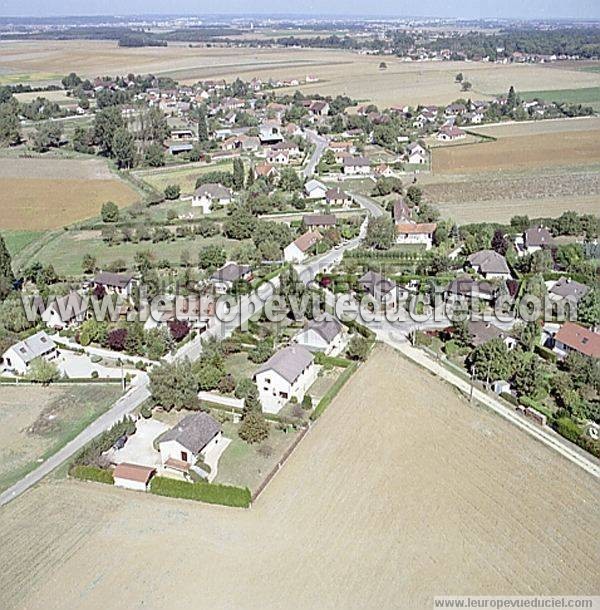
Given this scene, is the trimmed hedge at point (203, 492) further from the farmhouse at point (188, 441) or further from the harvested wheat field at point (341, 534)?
the farmhouse at point (188, 441)

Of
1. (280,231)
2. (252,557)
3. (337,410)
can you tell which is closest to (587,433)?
(337,410)

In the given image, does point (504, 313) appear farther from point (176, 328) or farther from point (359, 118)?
point (359, 118)

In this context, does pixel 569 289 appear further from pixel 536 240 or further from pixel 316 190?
pixel 316 190

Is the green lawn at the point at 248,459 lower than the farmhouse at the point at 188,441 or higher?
lower

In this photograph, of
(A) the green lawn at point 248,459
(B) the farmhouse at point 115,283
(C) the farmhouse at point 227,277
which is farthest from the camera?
(C) the farmhouse at point 227,277

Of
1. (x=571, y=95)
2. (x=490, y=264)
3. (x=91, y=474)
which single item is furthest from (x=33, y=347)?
(x=571, y=95)

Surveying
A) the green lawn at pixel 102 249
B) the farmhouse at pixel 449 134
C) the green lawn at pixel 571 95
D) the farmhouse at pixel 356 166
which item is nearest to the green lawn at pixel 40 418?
the green lawn at pixel 102 249

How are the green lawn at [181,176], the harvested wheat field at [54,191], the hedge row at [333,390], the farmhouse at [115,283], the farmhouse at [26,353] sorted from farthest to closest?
the green lawn at [181,176], the harvested wheat field at [54,191], the farmhouse at [115,283], the farmhouse at [26,353], the hedge row at [333,390]
